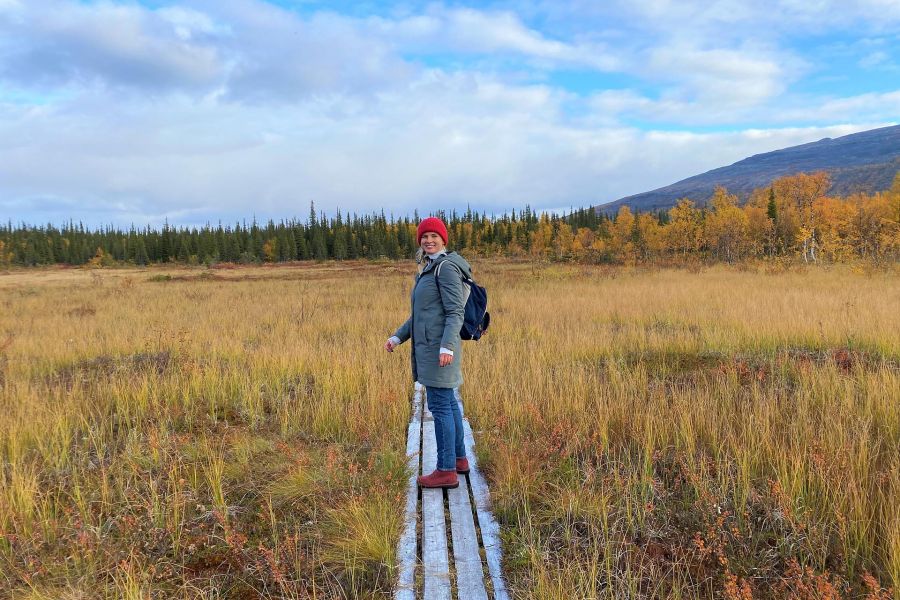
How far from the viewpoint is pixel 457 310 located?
315 centimetres

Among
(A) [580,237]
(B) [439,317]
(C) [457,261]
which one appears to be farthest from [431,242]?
(A) [580,237]

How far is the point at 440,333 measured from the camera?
10.7 ft

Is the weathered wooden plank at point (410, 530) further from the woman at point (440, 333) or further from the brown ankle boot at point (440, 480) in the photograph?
the woman at point (440, 333)

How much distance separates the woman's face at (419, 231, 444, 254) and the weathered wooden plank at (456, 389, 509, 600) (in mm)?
1776

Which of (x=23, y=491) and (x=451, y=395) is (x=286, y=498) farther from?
(x=23, y=491)

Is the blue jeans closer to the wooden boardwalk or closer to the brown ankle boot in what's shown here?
the brown ankle boot

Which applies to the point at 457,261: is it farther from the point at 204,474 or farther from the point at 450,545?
the point at 204,474

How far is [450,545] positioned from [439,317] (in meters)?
1.46

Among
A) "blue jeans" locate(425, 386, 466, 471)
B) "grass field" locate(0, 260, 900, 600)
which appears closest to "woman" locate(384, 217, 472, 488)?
"blue jeans" locate(425, 386, 466, 471)

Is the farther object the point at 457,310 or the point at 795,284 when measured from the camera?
the point at 795,284

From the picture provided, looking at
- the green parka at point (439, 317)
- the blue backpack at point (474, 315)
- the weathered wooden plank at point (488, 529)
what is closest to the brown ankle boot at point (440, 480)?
the weathered wooden plank at point (488, 529)

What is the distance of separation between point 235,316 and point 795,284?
58.0 feet

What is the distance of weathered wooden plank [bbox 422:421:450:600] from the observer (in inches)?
90.2

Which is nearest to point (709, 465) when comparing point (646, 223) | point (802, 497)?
point (802, 497)
